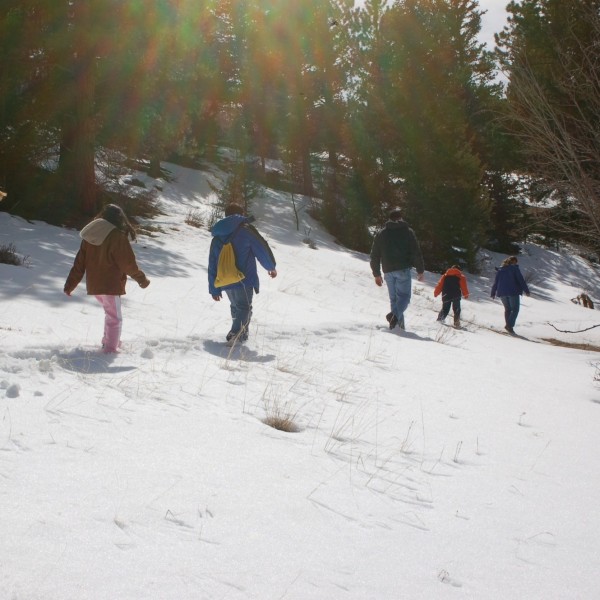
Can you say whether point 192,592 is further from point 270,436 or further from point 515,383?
point 515,383

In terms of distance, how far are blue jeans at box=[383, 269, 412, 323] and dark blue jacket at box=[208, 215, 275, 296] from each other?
121 inches

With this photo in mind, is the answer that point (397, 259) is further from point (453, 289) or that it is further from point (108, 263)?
point (108, 263)

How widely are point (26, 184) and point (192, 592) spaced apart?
14.2m

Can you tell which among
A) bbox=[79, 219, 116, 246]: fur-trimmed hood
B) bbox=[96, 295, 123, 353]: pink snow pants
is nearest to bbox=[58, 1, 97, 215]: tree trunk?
bbox=[79, 219, 116, 246]: fur-trimmed hood

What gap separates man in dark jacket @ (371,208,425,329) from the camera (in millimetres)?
9406

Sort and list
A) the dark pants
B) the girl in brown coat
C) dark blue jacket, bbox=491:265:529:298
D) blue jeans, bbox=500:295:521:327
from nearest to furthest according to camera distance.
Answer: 1. the girl in brown coat
2. the dark pants
3. dark blue jacket, bbox=491:265:529:298
4. blue jeans, bbox=500:295:521:327

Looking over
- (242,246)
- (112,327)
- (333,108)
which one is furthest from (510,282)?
(333,108)

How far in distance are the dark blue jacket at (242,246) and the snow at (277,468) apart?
2.77 feet

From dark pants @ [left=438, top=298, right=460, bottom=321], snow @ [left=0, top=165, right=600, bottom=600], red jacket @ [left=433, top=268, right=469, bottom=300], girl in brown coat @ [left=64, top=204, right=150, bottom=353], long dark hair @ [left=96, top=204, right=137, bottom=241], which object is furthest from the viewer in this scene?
dark pants @ [left=438, top=298, right=460, bottom=321]

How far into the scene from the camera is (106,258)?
5629 mm

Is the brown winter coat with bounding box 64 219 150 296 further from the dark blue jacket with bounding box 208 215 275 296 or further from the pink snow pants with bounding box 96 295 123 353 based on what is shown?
the dark blue jacket with bounding box 208 215 275 296

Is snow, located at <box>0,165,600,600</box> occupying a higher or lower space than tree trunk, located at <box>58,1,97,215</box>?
lower

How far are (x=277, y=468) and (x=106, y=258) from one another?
10.9ft

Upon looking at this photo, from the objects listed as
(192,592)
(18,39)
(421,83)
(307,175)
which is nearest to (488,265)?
(421,83)
